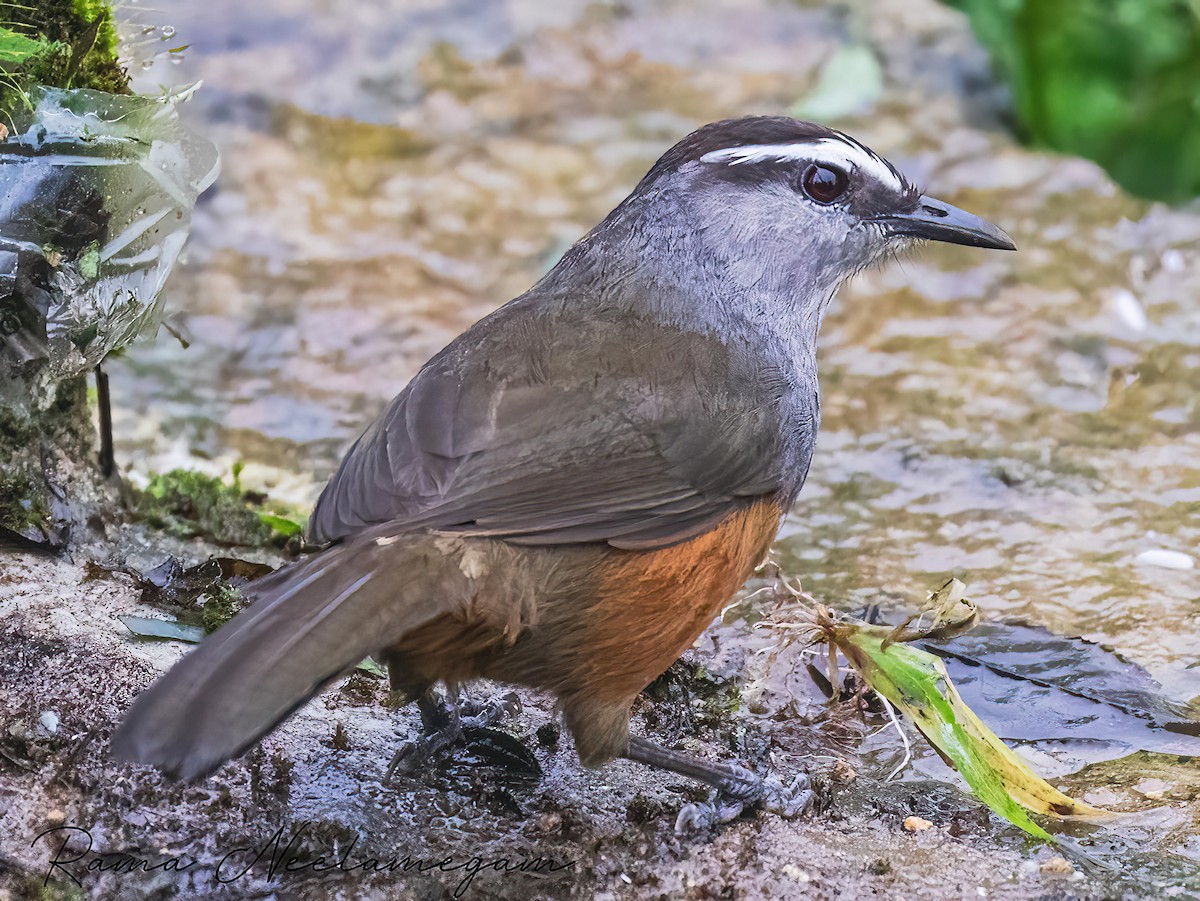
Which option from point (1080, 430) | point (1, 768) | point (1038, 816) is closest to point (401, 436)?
point (1, 768)

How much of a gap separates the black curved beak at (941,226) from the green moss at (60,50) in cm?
217

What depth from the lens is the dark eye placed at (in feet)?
11.9

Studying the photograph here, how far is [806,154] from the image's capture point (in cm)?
357

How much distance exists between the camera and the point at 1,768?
9.34ft

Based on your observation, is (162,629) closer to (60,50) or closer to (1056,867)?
(60,50)

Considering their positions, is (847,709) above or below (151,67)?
below

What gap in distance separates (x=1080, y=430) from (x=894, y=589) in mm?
1586

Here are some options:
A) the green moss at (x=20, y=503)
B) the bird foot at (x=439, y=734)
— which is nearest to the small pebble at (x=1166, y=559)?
the bird foot at (x=439, y=734)

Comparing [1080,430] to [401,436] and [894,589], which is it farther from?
[401,436]

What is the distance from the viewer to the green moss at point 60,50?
10.9 feet

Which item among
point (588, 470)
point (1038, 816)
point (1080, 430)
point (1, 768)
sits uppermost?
point (588, 470)

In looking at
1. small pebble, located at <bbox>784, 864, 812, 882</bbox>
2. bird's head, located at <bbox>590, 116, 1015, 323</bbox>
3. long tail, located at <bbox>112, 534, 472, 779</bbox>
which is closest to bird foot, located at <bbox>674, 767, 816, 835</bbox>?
small pebble, located at <bbox>784, 864, 812, 882</bbox>

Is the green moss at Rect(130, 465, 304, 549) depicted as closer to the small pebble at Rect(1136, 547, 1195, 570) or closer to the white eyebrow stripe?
the white eyebrow stripe

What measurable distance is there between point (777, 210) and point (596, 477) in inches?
43.5
